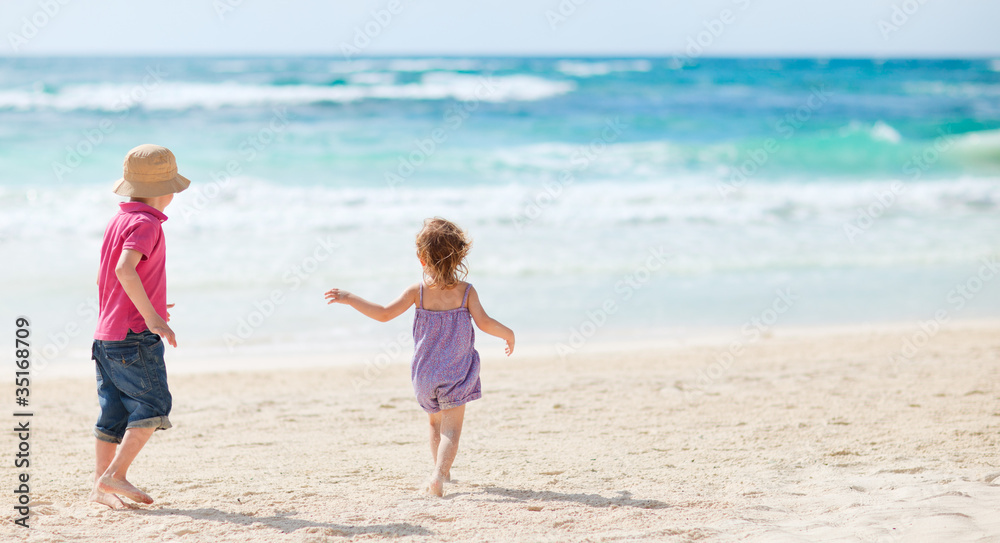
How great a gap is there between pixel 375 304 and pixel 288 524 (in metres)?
0.93

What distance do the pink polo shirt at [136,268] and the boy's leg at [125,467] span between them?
1.29 feet

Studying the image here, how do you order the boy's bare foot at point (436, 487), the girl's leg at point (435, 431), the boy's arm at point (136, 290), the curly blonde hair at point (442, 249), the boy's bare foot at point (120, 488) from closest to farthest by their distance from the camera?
the boy's arm at point (136, 290)
the boy's bare foot at point (120, 488)
the curly blonde hair at point (442, 249)
the boy's bare foot at point (436, 487)
the girl's leg at point (435, 431)

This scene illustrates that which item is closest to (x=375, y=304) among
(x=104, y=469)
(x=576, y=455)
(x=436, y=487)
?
Result: (x=436, y=487)

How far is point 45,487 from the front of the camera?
10.9 ft

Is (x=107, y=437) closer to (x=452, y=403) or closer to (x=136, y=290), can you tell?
(x=136, y=290)

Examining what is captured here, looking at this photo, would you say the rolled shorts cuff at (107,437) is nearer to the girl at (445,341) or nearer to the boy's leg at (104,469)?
the boy's leg at (104,469)

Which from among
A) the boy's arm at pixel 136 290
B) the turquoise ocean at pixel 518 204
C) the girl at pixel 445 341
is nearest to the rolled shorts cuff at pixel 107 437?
the boy's arm at pixel 136 290

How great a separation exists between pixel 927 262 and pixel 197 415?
28.4 feet

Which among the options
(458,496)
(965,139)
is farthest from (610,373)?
(965,139)

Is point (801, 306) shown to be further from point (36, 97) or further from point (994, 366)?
point (36, 97)

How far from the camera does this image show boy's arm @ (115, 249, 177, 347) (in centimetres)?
271

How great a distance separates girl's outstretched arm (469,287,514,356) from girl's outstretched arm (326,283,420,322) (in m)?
Result: 0.24

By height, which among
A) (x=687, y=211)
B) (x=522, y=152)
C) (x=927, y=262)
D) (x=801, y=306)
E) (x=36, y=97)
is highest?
(x=36, y=97)

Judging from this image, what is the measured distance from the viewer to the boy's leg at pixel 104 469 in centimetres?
299
